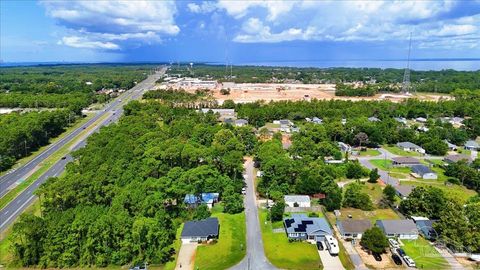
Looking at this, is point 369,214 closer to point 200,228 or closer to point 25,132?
point 200,228

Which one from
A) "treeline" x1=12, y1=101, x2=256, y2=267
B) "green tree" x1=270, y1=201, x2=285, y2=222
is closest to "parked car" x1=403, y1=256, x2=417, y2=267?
"green tree" x1=270, y1=201, x2=285, y2=222

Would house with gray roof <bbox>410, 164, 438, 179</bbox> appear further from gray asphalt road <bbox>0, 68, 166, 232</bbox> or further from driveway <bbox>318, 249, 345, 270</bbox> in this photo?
gray asphalt road <bbox>0, 68, 166, 232</bbox>

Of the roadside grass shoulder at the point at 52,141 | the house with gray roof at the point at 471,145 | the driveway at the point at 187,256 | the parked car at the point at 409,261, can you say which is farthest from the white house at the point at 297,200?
the house with gray roof at the point at 471,145

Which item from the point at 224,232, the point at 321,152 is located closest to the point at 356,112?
the point at 321,152

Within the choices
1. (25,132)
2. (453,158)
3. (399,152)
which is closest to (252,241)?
(453,158)

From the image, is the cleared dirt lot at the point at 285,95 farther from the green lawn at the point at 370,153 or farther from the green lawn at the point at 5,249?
the green lawn at the point at 5,249

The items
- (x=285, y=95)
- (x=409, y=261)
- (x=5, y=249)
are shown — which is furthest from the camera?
(x=285, y=95)
